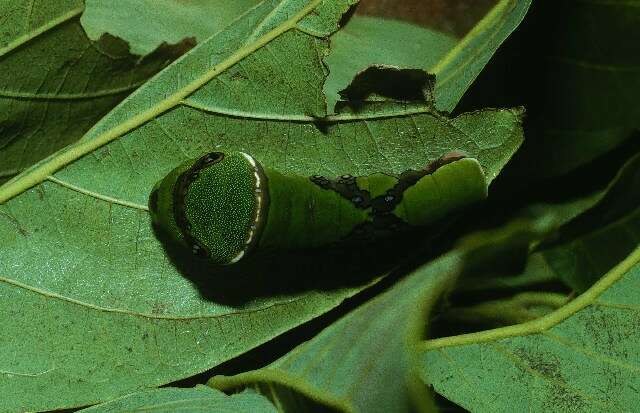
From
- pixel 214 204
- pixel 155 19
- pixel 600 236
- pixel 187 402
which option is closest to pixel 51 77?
pixel 155 19

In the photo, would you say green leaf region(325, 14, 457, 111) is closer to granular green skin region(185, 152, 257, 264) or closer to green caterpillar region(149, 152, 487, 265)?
green caterpillar region(149, 152, 487, 265)

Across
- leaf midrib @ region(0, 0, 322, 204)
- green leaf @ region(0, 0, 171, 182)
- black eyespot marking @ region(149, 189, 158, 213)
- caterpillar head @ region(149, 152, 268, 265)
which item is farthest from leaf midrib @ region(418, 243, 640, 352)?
green leaf @ region(0, 0, 171, 182)

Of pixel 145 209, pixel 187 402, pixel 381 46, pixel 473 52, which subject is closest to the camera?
pixel 187 402

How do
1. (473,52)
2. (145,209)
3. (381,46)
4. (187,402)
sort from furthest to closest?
(381,46)
(473,52)
(145,209)
(187,402)

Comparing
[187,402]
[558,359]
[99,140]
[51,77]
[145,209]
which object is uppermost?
[51,77]

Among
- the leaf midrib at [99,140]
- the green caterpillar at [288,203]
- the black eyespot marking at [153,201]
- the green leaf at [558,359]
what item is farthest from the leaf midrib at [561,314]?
the leaf midrib at [99,140]

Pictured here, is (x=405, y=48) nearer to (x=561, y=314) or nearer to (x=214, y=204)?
(x=214, y=204)
